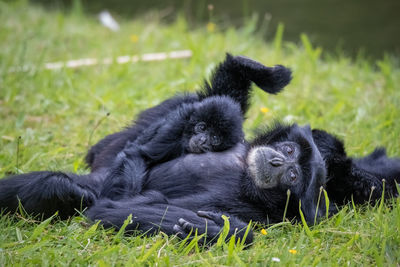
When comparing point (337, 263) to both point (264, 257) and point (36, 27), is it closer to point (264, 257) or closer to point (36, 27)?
point (264, 257)

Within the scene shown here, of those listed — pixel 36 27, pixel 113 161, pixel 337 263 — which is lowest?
pixel 337 263

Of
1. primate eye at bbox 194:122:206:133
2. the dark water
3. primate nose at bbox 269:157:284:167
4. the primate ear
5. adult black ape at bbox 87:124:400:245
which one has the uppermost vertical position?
the dark water

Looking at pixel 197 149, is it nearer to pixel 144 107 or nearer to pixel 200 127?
pixel 200 127

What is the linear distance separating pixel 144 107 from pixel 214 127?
2373mm

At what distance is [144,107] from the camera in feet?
22.5

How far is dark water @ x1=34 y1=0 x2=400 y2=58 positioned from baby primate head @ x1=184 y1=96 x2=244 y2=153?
6.25 metres

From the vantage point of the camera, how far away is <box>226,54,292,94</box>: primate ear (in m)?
5.19

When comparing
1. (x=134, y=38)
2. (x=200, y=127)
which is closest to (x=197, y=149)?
(x=200, y=127)

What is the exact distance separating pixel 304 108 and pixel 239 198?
9.98ft

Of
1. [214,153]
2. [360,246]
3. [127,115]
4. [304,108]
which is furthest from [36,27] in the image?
[360,246]

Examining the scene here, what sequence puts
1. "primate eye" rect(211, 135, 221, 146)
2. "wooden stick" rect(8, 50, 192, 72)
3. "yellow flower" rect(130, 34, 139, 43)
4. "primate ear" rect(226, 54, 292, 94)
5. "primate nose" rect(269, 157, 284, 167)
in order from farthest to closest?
"yellow flower" rect(130, 34, 139, 43) → "wooden stick" rect(8, 50, 192, 72) → "primate ear" rect(226, 54, 292, 94) → "primate eye" rect(211, 135, 221, 146) → "primate nose" rect(269, 157, 284, 167)

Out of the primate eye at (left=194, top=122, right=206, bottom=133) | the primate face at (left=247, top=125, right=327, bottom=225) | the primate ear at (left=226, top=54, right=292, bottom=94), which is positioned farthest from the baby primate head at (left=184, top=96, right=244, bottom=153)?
the primate ear at (left=226, top=54, right=292, bottom=94)

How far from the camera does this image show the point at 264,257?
356cm

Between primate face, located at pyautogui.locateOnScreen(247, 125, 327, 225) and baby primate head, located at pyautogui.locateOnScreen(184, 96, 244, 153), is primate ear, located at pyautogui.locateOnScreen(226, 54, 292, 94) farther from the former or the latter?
primate face, located at pyautogui.locateOnScreen(247, 125, 327, 225)
